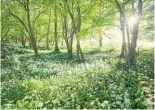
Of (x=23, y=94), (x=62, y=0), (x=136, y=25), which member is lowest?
(x=23, y=94)

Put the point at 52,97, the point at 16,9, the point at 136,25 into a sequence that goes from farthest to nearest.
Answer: the point at 16,9, the point at 136,25, the point at 52,97

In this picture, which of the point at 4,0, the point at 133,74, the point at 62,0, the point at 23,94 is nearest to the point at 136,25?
the point at 133,74

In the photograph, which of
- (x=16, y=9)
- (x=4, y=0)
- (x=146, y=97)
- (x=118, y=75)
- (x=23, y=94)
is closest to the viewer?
(x=146, y=97)

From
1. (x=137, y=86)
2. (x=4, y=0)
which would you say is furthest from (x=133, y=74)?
(x=4, y=0)

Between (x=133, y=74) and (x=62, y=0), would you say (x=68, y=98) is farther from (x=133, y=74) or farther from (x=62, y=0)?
(x=62, y=0)

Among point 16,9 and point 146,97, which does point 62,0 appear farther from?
point 146,97

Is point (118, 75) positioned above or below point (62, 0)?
below

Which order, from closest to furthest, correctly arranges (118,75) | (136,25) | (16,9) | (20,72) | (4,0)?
1. (118,75)
2. (136,25)
3. (20,72)
4. (4,0)
5. (16,9)

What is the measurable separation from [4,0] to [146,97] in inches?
1176

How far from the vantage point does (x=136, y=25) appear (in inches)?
782

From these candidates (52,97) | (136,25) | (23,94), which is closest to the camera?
(52,97)

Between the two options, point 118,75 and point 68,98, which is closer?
point 68,98

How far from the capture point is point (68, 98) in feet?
38.4

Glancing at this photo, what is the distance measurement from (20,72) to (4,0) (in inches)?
671
